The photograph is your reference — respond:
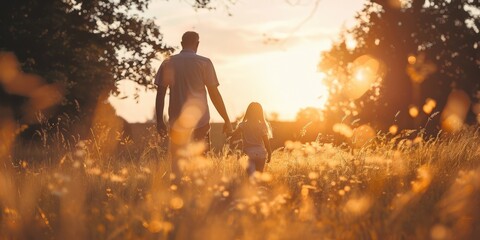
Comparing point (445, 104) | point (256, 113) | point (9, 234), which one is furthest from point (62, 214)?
point (445, 104)

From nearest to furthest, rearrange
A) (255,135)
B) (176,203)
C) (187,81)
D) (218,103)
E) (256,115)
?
(176,203) → (187,81) → (218,103) → (255,135) → (256,115)

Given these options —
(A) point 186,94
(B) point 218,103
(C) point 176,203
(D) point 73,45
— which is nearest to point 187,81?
(A) point 186,94

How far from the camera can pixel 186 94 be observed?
7.55m

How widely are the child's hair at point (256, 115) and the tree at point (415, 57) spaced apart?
70.1 ft

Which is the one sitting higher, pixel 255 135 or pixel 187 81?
pixel 187 81

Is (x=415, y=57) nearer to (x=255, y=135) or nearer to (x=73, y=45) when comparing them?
(x=73, y=45)

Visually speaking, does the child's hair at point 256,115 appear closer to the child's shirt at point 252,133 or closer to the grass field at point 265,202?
the child's shirt at point 252,133

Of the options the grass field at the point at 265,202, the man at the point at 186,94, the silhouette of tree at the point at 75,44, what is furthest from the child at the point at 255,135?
the silhouette of tree at the point at 75,44

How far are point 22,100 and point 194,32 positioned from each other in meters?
13.9

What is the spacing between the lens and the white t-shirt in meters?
7.54

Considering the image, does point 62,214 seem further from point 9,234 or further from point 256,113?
point 256,113

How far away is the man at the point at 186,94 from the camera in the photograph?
7539 millimetres

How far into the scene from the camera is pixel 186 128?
24.7 feet

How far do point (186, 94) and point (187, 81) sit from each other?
0.16 metres
